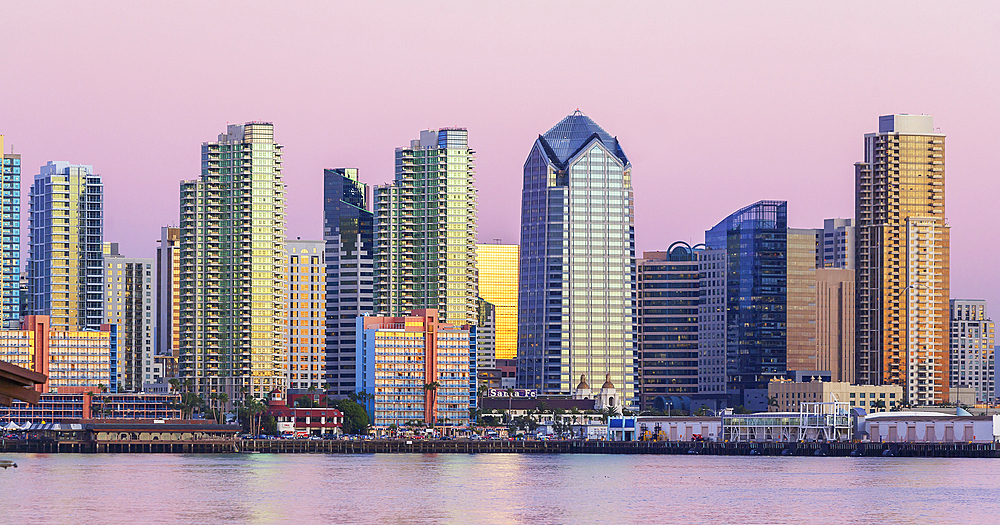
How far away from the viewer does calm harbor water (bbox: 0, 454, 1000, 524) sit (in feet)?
319

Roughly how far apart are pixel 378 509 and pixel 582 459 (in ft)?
325

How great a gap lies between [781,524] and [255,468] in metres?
80.2

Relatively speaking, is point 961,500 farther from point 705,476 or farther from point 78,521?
point 78,521

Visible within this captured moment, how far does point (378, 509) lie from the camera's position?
333ft

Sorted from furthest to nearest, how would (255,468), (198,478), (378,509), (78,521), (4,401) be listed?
(255,468) < (198,478) < (378,509) < (78,521) < (4,401)

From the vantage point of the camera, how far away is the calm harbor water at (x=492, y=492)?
97188 millimetres

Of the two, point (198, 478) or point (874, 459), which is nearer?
point (198, 478)

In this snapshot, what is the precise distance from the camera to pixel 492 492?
121000 millimetres

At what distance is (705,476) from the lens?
151 meters

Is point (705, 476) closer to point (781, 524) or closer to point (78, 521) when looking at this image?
point (781, 524)

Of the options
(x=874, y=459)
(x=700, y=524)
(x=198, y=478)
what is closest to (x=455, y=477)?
(x=198, y=478)

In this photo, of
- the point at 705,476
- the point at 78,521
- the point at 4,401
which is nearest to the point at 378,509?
the point at 78,521

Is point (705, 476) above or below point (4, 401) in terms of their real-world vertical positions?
below

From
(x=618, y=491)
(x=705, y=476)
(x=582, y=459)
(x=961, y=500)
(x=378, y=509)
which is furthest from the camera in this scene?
(x=582, y=459)
